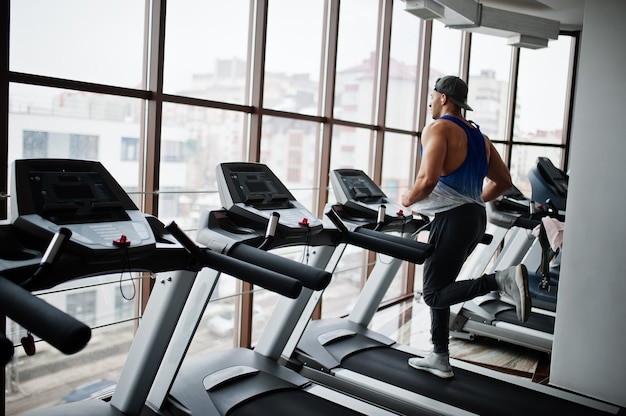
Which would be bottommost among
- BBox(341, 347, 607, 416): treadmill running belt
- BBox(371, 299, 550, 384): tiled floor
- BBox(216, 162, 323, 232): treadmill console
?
BBox(371, 299, 550, 384): tiled floor

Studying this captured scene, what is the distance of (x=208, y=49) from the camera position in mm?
3883

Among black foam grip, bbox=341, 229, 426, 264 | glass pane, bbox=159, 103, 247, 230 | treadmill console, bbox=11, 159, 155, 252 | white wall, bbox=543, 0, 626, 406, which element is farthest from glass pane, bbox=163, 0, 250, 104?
white wall, bbox=543, 0, 626, 406

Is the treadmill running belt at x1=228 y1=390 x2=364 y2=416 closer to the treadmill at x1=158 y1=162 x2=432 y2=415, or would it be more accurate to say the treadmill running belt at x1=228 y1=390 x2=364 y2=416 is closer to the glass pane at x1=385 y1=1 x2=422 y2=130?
the treadmill at x1=158 y1=162 x2=432 y2=415

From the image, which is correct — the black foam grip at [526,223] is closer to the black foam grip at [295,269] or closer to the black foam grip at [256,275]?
the black foam grip at [295,269]

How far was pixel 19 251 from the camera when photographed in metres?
2.02

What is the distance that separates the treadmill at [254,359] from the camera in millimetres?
2668

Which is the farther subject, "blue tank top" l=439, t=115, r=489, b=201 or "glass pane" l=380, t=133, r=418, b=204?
"glass pane" l=380, t=133, r=418, b=204

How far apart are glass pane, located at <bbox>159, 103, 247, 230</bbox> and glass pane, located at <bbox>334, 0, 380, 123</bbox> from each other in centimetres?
125

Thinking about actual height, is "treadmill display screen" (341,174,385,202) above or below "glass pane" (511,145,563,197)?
below

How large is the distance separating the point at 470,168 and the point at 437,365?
111cm

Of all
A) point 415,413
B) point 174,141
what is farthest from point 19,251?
point 415,413

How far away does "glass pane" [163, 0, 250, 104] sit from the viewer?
11.7 feet

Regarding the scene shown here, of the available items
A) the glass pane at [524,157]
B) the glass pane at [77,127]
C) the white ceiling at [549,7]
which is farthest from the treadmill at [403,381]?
the glass pane at [524,157]

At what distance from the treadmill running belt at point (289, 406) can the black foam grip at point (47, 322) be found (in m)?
1.38
